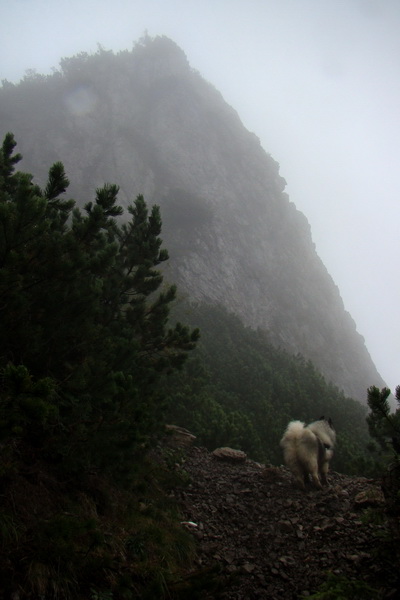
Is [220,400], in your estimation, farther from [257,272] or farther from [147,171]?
[147,171]

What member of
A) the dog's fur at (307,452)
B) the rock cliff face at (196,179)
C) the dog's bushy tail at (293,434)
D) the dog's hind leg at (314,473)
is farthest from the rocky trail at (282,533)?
the rock cliff face at (196,179)

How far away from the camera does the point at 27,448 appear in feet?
13.3

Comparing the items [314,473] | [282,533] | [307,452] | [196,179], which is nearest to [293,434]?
[307,452]

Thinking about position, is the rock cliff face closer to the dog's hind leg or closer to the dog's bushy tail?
the dog's bushy tail

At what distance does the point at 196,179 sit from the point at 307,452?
49834 mm

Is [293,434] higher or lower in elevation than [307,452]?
higher

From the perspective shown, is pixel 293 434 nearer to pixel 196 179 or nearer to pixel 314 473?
pixel 314 473

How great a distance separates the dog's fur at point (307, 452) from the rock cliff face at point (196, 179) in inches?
1124

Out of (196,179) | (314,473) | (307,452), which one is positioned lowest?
(314,473)

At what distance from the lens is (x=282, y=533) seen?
5281 millimetres

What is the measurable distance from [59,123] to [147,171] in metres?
14.5

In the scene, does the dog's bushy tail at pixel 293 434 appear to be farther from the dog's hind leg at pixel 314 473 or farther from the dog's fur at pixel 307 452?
the dog's hind leg at pixel 314 473

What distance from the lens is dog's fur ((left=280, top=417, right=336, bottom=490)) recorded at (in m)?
6.72

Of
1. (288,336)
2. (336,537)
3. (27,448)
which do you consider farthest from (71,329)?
(288,336)
